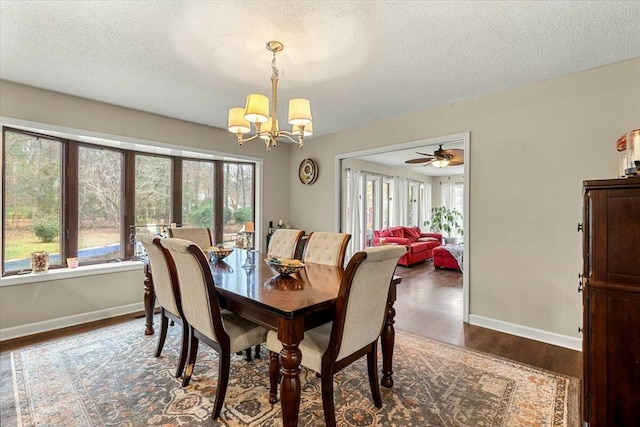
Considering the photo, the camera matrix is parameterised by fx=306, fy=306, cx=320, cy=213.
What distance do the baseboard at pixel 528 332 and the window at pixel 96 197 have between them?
12.1 ft

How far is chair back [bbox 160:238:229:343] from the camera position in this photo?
1.75 m

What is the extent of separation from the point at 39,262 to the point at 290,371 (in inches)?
130

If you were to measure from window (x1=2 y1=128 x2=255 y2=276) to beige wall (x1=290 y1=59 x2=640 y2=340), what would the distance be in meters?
3.40

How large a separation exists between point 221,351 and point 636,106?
12.0 feet

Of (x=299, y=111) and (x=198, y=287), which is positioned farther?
(x=299, y=111)

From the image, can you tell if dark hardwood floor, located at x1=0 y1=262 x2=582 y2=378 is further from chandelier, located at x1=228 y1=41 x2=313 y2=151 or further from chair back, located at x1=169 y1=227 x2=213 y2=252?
chandelier, located at x1=228 y1=41 x2=313 y2=151

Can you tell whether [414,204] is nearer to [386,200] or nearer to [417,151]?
[386,200]

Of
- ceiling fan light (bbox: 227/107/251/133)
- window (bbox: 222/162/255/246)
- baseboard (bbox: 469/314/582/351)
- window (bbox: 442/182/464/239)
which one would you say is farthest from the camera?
window (bbox: 442/182/464/239)

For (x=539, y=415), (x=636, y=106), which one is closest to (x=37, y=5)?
(x=539, y=415)

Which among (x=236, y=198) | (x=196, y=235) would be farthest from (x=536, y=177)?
(x=236, y=198)

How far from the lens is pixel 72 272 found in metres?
3.34

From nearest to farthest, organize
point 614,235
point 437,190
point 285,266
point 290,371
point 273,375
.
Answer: point 614,235 < point 290,371 < point 273,375 < point 285,266 < point 437,190

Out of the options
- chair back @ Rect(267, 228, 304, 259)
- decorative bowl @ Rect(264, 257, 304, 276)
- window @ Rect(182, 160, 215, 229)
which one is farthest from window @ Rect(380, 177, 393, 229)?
decorative bowl @ Rect(264, 257, 304, 276)

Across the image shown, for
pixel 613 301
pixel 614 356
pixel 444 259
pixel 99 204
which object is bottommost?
pixel 444 259
